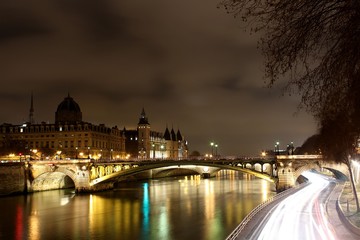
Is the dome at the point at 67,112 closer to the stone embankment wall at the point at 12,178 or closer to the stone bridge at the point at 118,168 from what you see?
the stone bridge at the point at 118,168

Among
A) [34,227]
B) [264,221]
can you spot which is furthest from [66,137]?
[264,221]

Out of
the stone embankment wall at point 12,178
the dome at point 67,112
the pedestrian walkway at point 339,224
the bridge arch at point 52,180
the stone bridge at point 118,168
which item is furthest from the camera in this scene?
the dome at point 67,112

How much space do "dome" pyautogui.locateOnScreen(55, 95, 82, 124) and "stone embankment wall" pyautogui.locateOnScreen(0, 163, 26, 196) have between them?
211 feet

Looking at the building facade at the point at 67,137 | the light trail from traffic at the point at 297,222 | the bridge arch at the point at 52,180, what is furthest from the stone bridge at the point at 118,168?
the building facade at the point at 67,137

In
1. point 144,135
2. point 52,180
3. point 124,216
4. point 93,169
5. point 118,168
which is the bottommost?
point 124,216

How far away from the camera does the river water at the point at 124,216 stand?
33438 mm

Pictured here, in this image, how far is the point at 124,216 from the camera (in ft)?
140

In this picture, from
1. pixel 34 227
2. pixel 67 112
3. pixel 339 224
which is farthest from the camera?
pixel 67 112

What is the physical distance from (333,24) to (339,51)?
1.93 feet

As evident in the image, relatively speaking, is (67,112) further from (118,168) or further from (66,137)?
(118,168)

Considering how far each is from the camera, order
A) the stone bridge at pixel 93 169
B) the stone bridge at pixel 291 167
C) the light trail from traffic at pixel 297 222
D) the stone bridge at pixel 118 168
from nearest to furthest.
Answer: the light trail from traffic at pixel 297 222, the stone bridge at pixel 291 167, the stone bridge at pixel 118 168, the stone bridge at pixel 93 169

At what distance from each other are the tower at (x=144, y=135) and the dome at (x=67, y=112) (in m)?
33.7

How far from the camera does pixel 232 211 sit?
4394cm

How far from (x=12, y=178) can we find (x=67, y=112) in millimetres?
68598
